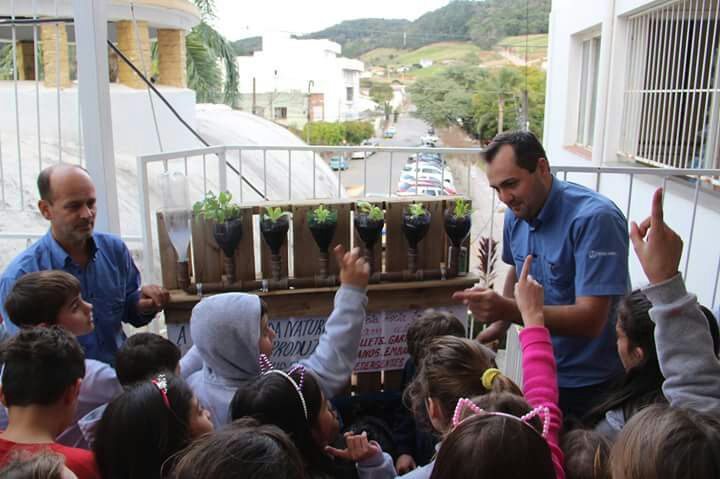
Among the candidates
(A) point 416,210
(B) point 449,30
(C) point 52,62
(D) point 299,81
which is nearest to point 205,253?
(A) point 416,210

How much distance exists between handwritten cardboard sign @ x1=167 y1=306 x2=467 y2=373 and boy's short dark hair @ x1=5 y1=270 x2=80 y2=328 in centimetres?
56

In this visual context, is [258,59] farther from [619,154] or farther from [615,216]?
[615,216]

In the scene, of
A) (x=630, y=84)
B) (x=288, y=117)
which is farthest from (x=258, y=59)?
(x=630, y=84)

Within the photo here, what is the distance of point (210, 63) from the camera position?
19062mm

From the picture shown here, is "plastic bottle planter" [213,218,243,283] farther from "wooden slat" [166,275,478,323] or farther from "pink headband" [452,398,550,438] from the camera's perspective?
"pink headband" [452,398,550,438]

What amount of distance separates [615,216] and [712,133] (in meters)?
3.50

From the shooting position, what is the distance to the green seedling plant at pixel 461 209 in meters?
2.37

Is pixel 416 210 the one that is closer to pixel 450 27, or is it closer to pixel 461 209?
pixel 461 209

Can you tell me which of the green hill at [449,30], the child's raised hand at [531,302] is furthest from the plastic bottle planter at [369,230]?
the green hill at [449,30]

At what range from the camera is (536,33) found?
18766 mm

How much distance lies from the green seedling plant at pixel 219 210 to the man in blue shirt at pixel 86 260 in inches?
13.9

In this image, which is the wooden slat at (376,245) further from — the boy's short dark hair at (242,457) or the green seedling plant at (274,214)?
the boy's short dark hair at (242,457)

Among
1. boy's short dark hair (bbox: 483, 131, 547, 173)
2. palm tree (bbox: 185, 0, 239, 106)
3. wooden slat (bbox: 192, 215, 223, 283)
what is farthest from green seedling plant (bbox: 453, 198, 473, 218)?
palm tree (bbox: 185, 0, 239, 106)

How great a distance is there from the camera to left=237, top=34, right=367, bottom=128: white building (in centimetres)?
2600
